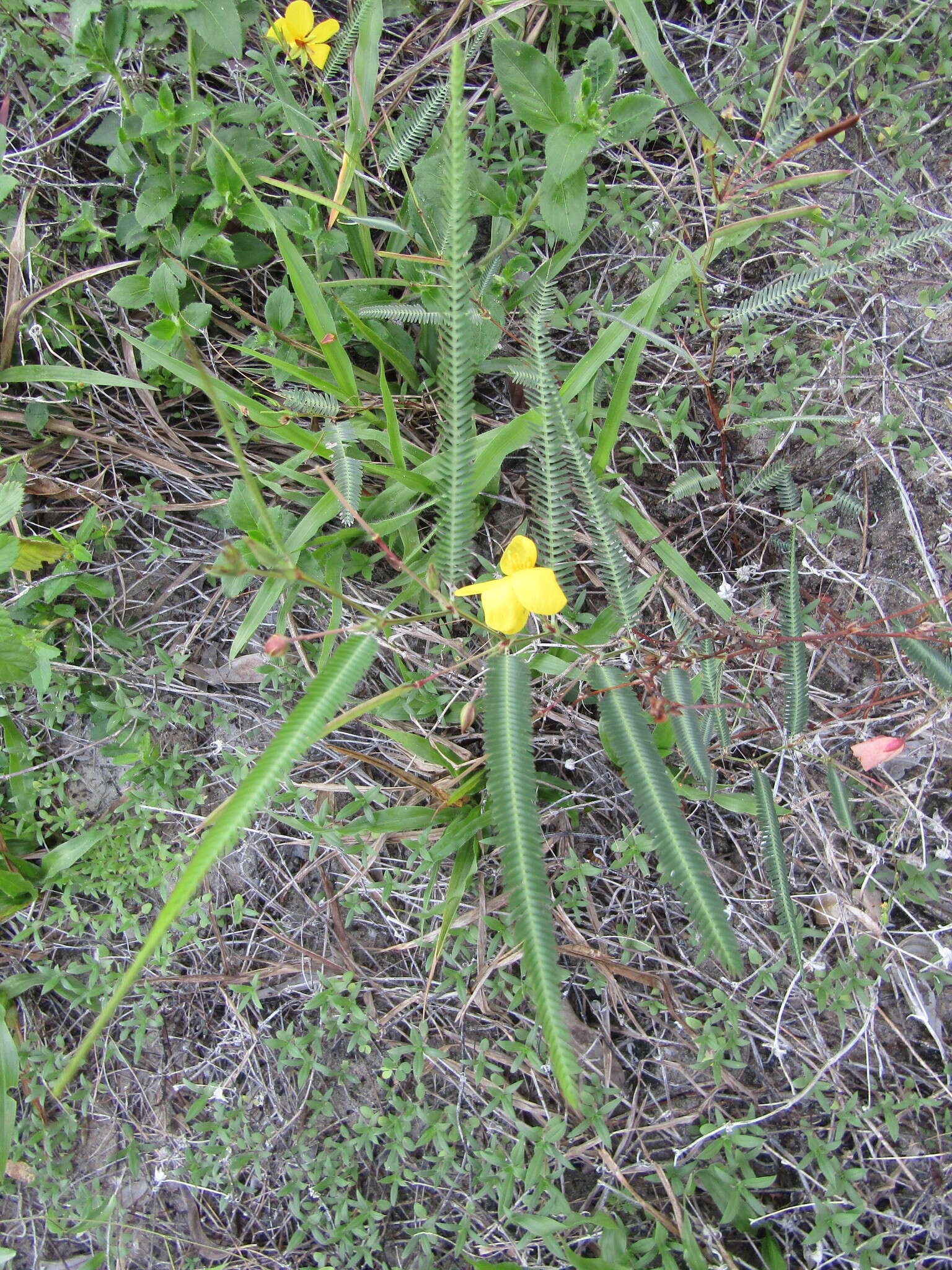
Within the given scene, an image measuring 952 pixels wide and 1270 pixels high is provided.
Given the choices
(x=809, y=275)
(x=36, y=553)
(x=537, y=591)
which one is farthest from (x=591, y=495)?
(x=36, y=553)

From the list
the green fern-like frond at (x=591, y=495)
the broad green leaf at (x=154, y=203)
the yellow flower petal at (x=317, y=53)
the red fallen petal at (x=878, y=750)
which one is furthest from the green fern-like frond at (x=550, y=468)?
the broad green leaf at (x=154, y=203)

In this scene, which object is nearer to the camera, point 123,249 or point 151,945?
point 151,945

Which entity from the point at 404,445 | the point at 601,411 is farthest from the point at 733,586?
the point at 404,445

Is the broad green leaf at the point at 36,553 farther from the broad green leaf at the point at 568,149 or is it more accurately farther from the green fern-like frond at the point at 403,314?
the broad green leaf at the point at 568,149

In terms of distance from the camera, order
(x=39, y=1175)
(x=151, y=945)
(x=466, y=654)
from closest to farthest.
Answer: (x=151, y=945) < (x=466, y=654) < (x=39, y=1175)

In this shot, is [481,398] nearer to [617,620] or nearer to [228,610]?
[617,620]

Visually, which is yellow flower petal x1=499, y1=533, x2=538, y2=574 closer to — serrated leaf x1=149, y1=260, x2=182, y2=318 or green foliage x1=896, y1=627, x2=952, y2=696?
green foliage x1=896, y1=627, x2=952, y2=696
